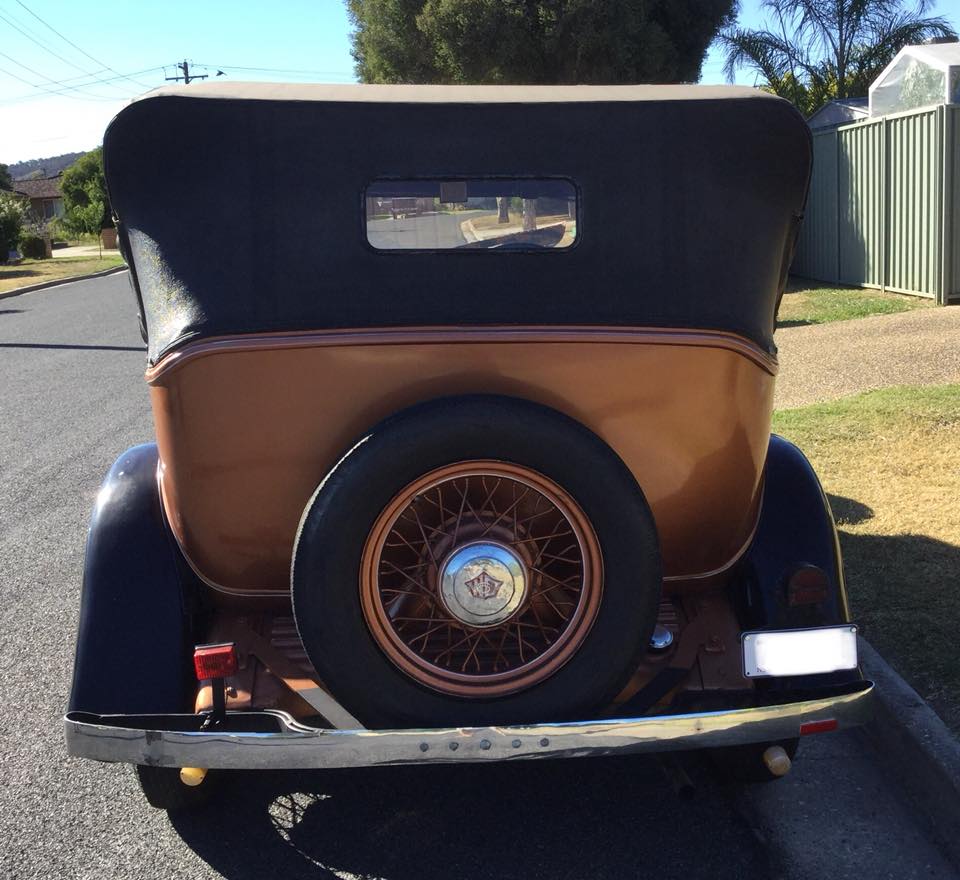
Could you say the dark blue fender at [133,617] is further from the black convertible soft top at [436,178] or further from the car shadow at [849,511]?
the car shadow at [849,511]

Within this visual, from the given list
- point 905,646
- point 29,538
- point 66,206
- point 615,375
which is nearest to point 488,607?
point 615,375

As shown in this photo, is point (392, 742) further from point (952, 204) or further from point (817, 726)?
point (952, 204)

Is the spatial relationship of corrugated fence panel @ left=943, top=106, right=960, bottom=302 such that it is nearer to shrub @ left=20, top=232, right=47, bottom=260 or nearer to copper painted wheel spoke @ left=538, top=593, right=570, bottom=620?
copper painted wheel spoke @ left=538, top=593, right=570, bottom=620

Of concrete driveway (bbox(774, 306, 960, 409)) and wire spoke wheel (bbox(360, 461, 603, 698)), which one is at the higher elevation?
wire spoke wheel (bbox(360, 461, 603, 698))

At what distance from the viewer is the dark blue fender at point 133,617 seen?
2.95 m

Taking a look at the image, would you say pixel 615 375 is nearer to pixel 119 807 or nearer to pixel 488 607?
pixel 488 607

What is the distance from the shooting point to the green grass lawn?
40.9 feet

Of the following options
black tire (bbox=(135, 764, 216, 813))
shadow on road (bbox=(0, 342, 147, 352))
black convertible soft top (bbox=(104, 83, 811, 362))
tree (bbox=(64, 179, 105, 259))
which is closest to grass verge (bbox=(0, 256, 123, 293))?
tree (bbox=(64, 179, 105, 259))

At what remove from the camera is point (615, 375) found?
292 cm

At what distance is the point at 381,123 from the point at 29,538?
4.03m

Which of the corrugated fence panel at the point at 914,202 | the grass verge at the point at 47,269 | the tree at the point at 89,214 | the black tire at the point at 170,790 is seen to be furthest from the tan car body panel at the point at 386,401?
the tree at the point at 89,214

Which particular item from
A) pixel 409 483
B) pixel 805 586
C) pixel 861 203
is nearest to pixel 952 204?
pixel 861 203

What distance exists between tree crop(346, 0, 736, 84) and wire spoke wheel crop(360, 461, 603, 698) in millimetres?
20619

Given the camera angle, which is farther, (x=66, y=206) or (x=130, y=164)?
(x=66, y=206)
